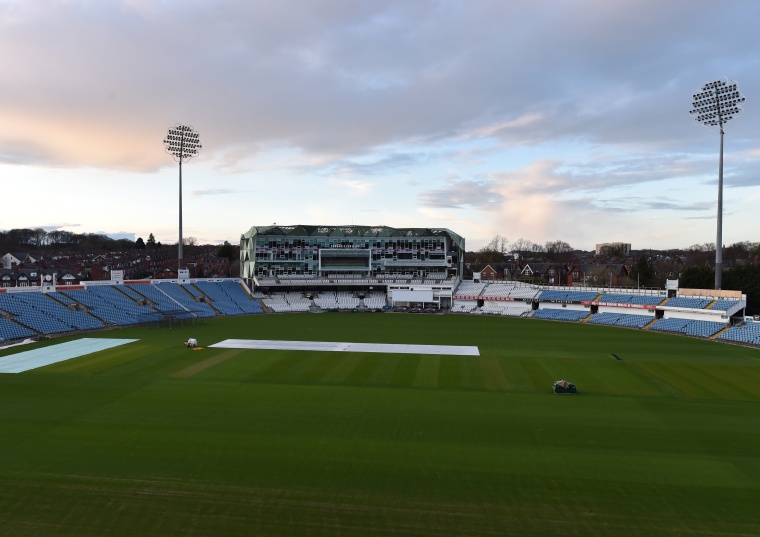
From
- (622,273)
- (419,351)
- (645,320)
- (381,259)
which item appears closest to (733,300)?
(645,320)

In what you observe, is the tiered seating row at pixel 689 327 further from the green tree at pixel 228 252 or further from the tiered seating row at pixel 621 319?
the green tree at pixel 228 252

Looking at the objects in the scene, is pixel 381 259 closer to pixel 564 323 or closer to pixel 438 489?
pixel 564 323

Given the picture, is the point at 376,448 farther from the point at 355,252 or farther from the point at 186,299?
the point at 355,252

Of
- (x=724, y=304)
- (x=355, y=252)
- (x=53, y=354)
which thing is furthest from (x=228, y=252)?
(x=724, y=304)

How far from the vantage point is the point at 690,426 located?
61.5 ft

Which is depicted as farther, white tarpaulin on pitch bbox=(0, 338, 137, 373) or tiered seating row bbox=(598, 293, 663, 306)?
tiered seating row bbox=(598, 293, 663, 306)

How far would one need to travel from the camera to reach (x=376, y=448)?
1602 cm

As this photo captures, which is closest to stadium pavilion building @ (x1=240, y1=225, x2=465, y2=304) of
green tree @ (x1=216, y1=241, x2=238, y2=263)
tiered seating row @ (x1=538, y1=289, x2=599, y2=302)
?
tiered seating row @ (x1=538, y1=289, x2=599, y2=302)

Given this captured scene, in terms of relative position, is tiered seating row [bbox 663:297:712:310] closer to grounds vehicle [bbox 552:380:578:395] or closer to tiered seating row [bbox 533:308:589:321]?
tiered seating row [bbox 533:308:589:321]

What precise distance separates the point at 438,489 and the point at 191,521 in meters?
6.27

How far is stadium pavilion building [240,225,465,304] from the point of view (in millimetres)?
73062

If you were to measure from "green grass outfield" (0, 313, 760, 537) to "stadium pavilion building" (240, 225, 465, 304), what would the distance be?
4288 centimetres

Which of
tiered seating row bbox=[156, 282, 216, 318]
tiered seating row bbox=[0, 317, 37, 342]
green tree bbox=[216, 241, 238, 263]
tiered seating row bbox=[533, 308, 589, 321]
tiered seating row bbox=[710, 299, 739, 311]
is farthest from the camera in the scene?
green tree bbox=[216, 241, 238, 263]

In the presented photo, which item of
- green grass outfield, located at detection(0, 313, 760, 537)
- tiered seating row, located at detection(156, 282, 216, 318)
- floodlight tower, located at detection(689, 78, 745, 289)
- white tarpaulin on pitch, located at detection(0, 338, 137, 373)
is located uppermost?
floodlight tower, located at detection(689, 78, 745, 289)
